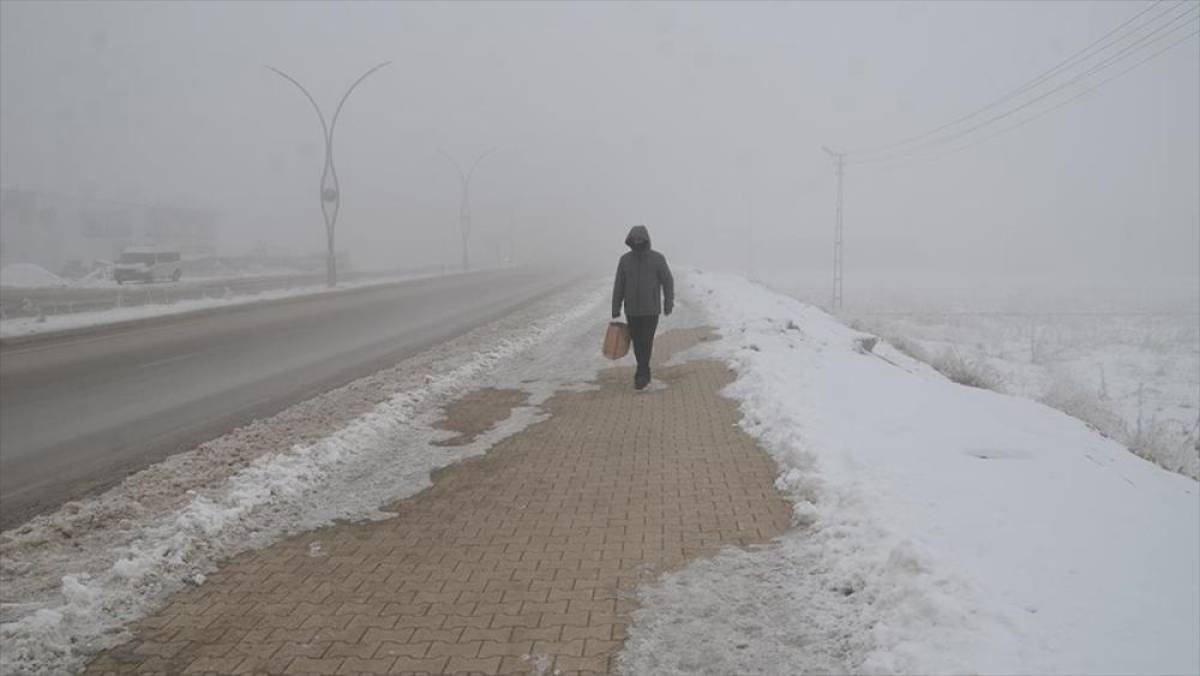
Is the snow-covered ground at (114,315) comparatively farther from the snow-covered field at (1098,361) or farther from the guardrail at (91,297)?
the snow-covered field at (1098,361)

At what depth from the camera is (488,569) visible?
441 centimetres

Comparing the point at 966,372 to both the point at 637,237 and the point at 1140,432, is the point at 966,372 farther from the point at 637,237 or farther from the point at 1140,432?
the point at 637,237

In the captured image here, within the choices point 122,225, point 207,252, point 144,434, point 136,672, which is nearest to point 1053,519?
point 136,672

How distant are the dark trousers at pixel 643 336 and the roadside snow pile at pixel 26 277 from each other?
37.8 meters

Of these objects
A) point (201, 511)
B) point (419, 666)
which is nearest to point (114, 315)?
point (201, 511)

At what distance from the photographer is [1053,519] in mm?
4520

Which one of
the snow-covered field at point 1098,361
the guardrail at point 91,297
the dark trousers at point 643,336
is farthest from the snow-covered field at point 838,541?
the guardrail at point 91,297

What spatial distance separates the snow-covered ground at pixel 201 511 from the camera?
159 inches

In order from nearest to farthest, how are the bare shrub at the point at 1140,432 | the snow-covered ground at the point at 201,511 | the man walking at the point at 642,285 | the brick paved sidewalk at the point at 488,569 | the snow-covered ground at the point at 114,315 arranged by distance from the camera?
the brick paved sidewalk at the point at 488,569 < the snow-covered ground at the point at 201,511 < the man walking at the point at 642,285 < the bare shrub at the point at 1140,432 < the snow-covered ground at the point at 114,315

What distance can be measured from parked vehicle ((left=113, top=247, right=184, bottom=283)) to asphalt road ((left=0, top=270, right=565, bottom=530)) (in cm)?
1926

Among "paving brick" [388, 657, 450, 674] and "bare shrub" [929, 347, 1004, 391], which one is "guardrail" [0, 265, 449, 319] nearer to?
"paving brick" [388, 657, 450, 674]

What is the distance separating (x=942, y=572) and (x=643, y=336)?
6196 mm

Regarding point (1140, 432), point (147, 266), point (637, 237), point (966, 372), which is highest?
point (147, 266)

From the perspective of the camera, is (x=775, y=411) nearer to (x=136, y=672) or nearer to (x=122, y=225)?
(x=136, y=672)
